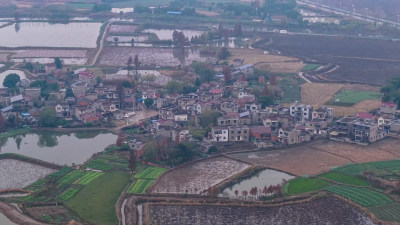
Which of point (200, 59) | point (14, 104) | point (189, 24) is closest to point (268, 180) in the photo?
point (14, 104)

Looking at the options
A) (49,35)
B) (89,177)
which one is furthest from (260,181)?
(49,35)

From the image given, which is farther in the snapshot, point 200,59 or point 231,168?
point 200,59

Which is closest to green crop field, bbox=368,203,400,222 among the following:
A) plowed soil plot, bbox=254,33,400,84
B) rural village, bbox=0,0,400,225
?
rural village, bbox=0,0,400,225

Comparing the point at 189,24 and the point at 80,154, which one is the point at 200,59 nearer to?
the point at 189,24

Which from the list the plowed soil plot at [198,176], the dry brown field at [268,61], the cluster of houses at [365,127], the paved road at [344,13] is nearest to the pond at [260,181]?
the plowed soil plot at [198,176]

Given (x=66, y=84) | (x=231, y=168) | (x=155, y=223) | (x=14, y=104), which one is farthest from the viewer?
(x=66, y=84)

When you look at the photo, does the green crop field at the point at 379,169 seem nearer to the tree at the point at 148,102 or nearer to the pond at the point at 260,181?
the pond at the point at 260,181
